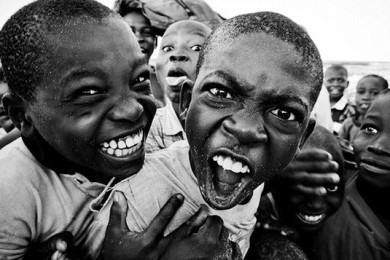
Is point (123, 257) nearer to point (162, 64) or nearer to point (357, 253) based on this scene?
point (357, 253)

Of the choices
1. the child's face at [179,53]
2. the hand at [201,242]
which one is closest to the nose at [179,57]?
the child's face at [179,53]

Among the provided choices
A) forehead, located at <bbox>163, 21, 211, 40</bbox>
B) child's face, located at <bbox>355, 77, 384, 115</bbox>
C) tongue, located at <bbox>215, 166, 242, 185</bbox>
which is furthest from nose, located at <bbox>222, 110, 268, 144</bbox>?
child's face, located at <bbox>355, 77, 384, 115</bbox>

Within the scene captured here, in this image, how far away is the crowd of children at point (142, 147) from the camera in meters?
0.95

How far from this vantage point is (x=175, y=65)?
6.59 ft

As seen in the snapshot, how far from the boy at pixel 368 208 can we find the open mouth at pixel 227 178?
2.64 ft

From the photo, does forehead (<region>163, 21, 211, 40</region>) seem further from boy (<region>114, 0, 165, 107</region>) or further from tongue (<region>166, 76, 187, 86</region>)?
boy (<region>114, 0, 165, 107</region>)

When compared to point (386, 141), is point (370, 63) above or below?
below

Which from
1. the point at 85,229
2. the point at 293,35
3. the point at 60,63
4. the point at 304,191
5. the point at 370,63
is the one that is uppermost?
the point at 293,35

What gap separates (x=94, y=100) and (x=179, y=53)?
3.44 feet

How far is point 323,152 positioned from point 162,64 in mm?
1176

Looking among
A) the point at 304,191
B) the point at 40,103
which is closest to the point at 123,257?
the point at 40,103

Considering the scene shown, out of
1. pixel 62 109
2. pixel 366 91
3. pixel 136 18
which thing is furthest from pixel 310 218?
pixel 366 91

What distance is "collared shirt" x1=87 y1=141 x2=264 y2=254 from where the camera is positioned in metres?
1.00

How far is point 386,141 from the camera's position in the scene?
148cm
